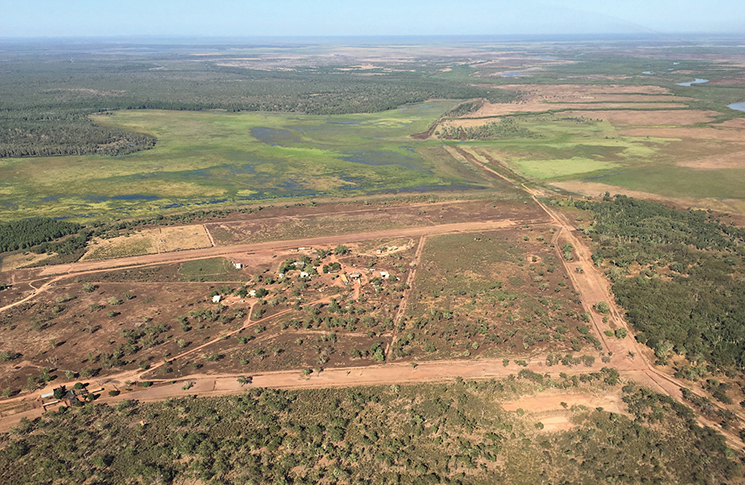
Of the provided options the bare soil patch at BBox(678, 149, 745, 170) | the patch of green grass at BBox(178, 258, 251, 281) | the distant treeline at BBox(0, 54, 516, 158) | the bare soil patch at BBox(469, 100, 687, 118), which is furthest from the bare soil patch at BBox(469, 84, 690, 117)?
the patch of green grass at BBox(178, 258, 251, 281)

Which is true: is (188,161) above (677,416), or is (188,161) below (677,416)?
above

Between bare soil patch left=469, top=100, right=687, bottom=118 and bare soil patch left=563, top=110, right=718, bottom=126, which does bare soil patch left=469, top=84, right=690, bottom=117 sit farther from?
bare soil patch left=563, top=110, right=718, bottom=126

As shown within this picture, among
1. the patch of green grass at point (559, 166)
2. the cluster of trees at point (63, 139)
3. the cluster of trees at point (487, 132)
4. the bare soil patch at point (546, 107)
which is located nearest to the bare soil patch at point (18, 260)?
the cluster of trees at point (63, 139)

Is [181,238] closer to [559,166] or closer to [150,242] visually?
[150,242]

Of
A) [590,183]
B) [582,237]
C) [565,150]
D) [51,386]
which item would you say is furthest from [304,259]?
[565,150]

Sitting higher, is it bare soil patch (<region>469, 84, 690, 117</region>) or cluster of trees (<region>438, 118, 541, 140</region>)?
bare soil patch (<region>469, 84, 690, 117</region>)

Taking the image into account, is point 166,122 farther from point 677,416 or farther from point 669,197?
point 677,416

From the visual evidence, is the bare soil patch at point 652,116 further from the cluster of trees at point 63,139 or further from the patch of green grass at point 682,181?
the cluster of trees at point 63,139
